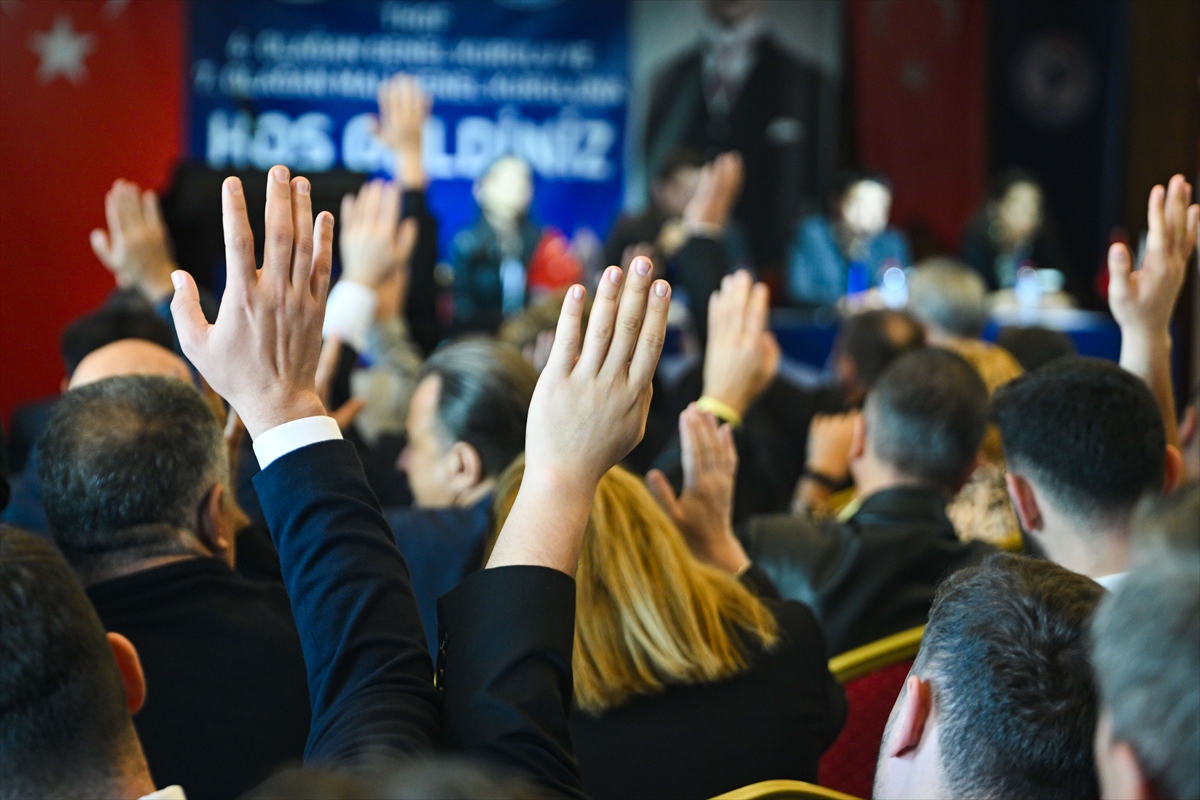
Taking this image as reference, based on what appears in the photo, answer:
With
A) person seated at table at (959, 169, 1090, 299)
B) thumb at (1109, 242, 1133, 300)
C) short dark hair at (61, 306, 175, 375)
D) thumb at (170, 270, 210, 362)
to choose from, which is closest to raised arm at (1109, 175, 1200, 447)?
thumb at (1109, 242, 1133, 300)

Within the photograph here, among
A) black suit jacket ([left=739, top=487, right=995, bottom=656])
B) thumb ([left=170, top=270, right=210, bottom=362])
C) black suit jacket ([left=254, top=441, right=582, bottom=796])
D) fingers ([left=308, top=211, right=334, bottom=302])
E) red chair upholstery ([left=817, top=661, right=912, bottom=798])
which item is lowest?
red chair upholstery ([left=817, top=661, right=912, bottom=798])

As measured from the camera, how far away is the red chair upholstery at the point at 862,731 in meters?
1.79

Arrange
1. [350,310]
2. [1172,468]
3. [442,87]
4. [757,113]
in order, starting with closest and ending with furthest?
[1172,468]
[350,310]
[442,87]
[757,113]

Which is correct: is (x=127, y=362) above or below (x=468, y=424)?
above

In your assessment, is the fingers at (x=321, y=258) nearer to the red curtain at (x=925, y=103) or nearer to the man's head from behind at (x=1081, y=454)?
the man's head from behind at (x=1081, y=454)

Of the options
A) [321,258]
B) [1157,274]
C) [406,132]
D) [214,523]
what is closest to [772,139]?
[406,132]

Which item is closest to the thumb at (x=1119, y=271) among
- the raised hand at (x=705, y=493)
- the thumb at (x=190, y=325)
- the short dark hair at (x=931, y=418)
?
the short dark hair at (x=931, y=418)

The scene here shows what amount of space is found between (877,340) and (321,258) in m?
2.68

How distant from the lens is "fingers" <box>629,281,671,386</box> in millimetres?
989

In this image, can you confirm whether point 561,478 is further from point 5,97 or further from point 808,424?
point 5,97

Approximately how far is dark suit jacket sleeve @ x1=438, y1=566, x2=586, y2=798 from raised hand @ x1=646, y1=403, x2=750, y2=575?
85 centimetres

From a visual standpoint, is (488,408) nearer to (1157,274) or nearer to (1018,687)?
(1157,274)

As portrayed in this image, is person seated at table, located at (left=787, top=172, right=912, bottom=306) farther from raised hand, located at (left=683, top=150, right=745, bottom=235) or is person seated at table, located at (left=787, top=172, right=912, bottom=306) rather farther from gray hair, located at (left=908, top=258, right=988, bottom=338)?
raised hand, located at (left=683, top=150, right=745, bottom=235)

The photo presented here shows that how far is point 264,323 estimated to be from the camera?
1.02 metres
